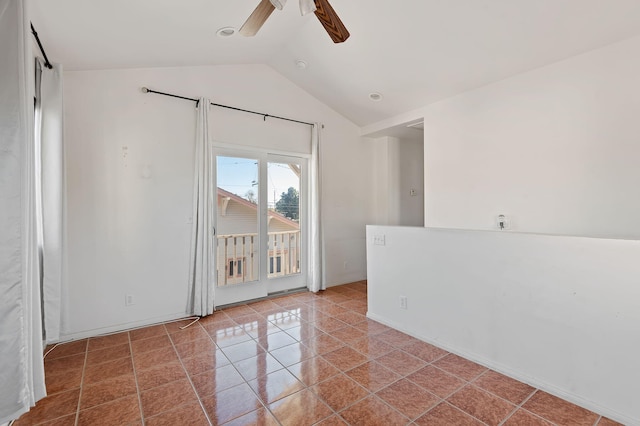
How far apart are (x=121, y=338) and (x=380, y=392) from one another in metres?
2.71

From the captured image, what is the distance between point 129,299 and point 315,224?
8.51 feet

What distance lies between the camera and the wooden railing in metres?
4.12

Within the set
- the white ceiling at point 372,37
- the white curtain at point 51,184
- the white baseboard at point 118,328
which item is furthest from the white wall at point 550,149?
the white curtain at point 51,184

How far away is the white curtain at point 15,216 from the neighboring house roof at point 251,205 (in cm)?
251

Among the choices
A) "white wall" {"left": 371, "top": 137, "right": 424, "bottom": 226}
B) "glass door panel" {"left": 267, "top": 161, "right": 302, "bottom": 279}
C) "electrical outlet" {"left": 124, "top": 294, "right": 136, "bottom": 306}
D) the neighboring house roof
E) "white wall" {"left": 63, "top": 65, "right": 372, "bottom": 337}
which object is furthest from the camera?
"white wall" {"left": 371, "top": 137, "right": 424, "bottom": 226}

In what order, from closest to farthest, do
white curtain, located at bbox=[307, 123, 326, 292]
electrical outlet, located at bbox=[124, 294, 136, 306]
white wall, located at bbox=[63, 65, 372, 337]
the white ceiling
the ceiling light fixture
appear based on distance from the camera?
the white ceiling, the ceiling light fixture, white wall, located at bbox=[63, 65, 372, 337], electrical outlet, located at bbox=[124, 294, 136, 306], white curtain, located at bbox=[307, 123, 326, 292]

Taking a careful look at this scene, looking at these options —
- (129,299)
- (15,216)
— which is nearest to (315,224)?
(129,299)

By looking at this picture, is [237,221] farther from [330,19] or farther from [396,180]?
[396,180]

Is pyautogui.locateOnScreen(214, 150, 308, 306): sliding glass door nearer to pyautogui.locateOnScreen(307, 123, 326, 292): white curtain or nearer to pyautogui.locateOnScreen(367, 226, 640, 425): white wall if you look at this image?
pyautogui.locateOnScreen(307, 123, 326, 292): white curtain

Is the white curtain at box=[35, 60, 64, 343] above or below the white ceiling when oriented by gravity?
below

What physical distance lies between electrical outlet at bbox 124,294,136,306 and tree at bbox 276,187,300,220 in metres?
2.15

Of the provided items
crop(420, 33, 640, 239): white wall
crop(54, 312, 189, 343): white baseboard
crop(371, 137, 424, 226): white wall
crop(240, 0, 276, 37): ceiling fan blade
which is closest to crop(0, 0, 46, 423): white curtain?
crop(240, 0, 276, 37): ceiling fan blade

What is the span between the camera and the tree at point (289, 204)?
4621 mm

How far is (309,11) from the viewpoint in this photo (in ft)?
6.49
